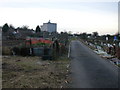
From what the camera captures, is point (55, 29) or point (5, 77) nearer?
point (5, 77)

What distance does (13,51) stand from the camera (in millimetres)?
25500

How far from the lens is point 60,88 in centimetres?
977

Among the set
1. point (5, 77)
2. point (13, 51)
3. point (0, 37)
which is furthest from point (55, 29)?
point (5, 77)

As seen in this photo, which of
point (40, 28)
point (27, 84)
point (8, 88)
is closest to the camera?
point (8, 88)

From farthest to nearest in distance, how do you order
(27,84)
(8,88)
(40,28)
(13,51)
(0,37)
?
(40,28) < (0,37) < (13,51) < (27,84) < (8,88)

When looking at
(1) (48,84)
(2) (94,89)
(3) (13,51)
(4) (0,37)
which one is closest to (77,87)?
(2) (94,89)

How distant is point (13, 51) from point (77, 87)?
1682cm

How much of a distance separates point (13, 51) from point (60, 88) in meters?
16.7

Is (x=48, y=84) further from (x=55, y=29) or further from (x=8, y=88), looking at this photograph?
(x=55, y=29)

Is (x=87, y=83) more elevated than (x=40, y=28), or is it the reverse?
(x=40, y=28)

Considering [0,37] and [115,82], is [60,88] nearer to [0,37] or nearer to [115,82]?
[115,82]

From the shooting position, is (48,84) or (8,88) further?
(48,84)

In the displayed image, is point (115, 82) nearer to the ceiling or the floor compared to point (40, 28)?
nearer to the floor

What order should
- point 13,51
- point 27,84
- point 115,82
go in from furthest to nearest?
point 13,51 < point 115,82 < point 27,84
